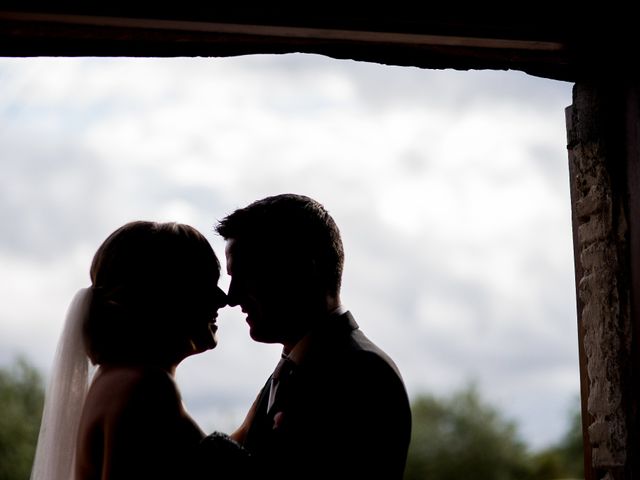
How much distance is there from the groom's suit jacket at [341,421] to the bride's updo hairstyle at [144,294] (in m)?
0.48

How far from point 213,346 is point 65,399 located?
1.84ft

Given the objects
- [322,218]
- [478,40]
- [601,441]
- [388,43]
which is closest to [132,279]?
[322,218]

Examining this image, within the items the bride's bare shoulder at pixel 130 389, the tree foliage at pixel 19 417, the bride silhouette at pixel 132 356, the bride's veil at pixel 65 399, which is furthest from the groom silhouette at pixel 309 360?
the tree foliage at pixel 19 417

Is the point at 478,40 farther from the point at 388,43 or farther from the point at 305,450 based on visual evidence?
the point at 305,450

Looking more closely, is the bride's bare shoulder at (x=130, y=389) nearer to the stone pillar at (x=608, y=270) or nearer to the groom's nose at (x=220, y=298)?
the groom's nose at (x=220, y=298)

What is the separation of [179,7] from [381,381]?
1.39 metres

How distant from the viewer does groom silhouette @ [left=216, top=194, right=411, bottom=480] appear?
2959 mm

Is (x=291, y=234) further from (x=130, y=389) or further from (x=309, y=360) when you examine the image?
(x=130, y=389)

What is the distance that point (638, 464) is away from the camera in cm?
285

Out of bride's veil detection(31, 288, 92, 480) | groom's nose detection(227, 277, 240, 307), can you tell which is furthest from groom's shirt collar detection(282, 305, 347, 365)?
bride's veil detection(31, 288, 92, 480)

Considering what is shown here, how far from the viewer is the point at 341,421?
2.99 metres

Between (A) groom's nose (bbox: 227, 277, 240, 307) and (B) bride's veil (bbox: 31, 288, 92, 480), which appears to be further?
(A) groom's nose (bbox: 227, 277, 240, 307)

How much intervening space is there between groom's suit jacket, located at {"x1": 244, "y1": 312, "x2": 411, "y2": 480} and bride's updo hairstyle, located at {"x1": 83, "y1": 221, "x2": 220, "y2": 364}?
18.8 inches

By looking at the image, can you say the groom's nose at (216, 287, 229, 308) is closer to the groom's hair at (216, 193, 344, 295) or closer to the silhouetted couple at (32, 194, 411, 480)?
the silhouetted couple at (32, 194, 411, 480)
